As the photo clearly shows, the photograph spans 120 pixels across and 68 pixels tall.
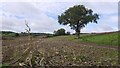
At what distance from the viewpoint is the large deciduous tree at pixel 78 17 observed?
55906 mm

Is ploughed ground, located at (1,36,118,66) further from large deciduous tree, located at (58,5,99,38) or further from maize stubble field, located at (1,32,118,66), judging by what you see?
large deciduous tree, located at (58,5,99,38)

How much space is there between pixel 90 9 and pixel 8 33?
18.5 m

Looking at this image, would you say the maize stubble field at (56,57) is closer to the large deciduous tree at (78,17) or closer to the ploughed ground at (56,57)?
the ploughed ground at (56,57)

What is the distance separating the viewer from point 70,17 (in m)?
56.6

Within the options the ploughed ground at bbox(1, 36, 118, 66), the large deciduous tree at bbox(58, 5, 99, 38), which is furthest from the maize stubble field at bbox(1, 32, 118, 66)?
the large deciduous tree at bbox(58, 5, 99, 38)

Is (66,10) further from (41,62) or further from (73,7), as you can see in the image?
(41,62)

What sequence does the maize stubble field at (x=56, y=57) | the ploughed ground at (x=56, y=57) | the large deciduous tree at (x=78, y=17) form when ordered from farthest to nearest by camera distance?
the large deciduous tree at (x=78, y=17) < the ploughed ground at (x=56, y=57) < the maize stubble field at (x=56, y=57)

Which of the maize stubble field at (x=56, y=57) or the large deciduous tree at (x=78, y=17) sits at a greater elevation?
the large deciduous tree at (x=78, y=17)

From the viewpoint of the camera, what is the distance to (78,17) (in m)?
55.8

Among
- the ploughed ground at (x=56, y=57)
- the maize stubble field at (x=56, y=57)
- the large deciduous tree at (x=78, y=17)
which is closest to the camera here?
the maize stubble field at (x=56, y=57)

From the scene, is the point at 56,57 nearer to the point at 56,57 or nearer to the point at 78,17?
the point at 56,57

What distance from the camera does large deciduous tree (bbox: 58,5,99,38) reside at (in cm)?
5591

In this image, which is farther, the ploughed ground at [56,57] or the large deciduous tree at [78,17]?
the large deciduous tree at [78,17]

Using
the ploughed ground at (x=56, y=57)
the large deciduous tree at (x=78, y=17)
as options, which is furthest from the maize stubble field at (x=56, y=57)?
the large deciduous tree at (x=78, y=17)
